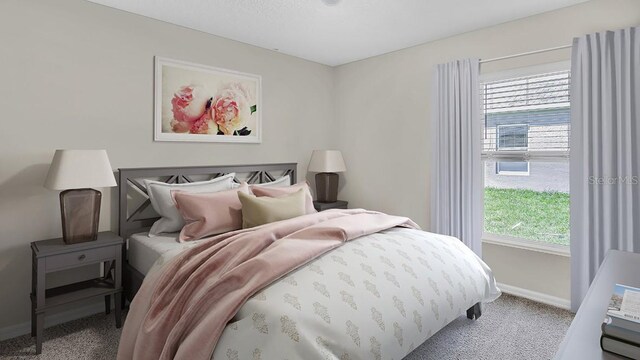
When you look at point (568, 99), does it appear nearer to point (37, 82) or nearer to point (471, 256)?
point (471, 256)

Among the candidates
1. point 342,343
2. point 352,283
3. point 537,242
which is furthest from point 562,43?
point 342,343

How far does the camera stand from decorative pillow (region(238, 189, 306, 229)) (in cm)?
271

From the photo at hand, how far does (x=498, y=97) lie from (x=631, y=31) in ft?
3.33

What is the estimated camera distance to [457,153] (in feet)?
11.2

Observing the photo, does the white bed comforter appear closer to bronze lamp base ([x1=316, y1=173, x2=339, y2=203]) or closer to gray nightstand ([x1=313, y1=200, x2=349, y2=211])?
gray nightstand ([x1=313, y1=200, x2=349, y2=211])

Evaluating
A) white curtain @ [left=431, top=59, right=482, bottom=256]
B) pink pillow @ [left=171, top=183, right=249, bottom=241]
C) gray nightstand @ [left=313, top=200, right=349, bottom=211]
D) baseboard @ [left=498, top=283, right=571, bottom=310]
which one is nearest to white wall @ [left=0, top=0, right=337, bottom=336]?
pink pillow @ [left=171, top=183, right=249, bottom=241]

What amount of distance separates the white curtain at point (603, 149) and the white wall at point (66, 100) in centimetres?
311

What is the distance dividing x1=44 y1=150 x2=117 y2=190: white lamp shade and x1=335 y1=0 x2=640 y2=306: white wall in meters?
2.78

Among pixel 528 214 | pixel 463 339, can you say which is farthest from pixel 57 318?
pixel 528 214

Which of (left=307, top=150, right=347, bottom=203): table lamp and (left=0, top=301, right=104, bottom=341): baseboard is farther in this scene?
(left=307, top=150, right=347, bottom=203): table lamp

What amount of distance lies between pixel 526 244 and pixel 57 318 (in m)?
3.90

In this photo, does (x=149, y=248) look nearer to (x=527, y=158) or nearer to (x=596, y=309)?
(x=596, y=309)

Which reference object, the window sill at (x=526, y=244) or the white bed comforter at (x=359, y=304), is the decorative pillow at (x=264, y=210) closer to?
the white bed comforter at (x=359, y=304)

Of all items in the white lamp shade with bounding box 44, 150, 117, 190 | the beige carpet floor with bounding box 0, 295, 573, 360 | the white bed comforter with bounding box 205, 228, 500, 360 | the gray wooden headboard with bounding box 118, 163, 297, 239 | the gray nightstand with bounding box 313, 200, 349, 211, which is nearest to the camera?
the white bed comforter with bounding box 205, 228, 500, 360
